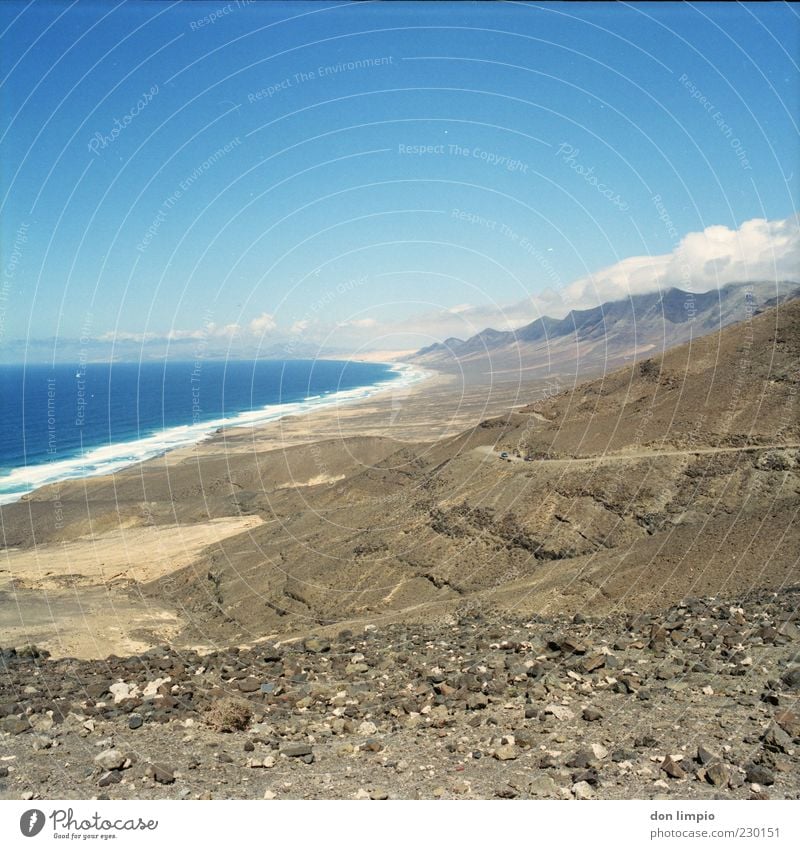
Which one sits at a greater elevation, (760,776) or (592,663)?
(760,776)

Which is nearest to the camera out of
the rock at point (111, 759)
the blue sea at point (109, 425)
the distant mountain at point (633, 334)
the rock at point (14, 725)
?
the rock at point (111, 759)

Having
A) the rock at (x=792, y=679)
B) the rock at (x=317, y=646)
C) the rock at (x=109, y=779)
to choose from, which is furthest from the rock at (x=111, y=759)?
the rock at (x=792, y=679)

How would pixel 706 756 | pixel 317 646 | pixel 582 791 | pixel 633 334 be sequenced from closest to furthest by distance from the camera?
pixel 582 791
pixel 706 756
pixel 317 646
pixel 633 334

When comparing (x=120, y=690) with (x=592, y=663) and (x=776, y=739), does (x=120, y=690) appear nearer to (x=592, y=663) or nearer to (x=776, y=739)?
(x=592, y=663)

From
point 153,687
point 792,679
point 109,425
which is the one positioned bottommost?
point 109,425

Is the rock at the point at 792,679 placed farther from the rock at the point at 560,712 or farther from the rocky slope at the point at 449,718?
the rock at the point at 560,712

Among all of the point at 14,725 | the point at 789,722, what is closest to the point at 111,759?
the point at 14,725

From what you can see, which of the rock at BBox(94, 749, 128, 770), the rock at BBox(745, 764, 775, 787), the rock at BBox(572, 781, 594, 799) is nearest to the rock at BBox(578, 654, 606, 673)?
the rock at BBox(745, 764, 775, 787)

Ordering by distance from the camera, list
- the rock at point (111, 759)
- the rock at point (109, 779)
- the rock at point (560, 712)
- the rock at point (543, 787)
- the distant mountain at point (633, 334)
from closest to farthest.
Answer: the rock at point (543, 787)
the rock at point (109, 779)
the rock at point (111, 759)
the rock at point (560, 712)
the distant mountain at point (633, 334)
